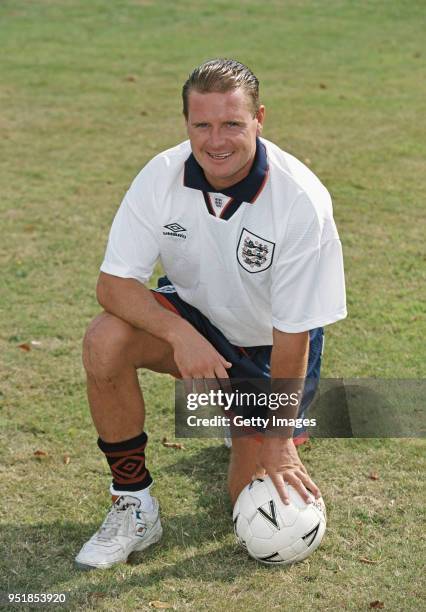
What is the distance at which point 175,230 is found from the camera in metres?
4.22

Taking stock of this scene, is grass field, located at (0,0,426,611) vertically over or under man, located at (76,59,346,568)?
under

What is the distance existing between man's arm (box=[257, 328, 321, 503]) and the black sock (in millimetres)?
517

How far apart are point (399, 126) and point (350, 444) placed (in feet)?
→ 20.1

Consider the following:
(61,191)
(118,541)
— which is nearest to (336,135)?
(61,191)

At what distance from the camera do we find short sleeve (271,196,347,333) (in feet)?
12.9

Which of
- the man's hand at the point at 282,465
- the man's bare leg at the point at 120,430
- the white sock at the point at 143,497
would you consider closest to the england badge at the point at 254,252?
the man's bare leg at the point at 120,430

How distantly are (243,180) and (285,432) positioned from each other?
1013mm

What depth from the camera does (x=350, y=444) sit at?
494 centimetres

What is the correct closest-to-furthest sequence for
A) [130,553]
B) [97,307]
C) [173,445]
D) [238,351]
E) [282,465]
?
[282,465] < [130,553] < [238,351] < [173,445] < [97,307]

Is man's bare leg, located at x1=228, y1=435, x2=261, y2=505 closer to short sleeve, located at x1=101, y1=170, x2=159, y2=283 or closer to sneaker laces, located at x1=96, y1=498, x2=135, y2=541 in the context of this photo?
sneaker laces, located at x1=96, y1=498, x2=135, y2=541

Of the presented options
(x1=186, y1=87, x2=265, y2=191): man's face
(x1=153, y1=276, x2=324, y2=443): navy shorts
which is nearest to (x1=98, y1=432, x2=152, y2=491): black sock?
(x1=153, y1=276, x2=324, y2=443): navy shorts

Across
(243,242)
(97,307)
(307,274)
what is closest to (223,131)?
(243,242)

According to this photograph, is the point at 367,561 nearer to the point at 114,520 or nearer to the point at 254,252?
the point at 114,520

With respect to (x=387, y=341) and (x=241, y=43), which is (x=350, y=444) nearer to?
(x=387, y=341)
